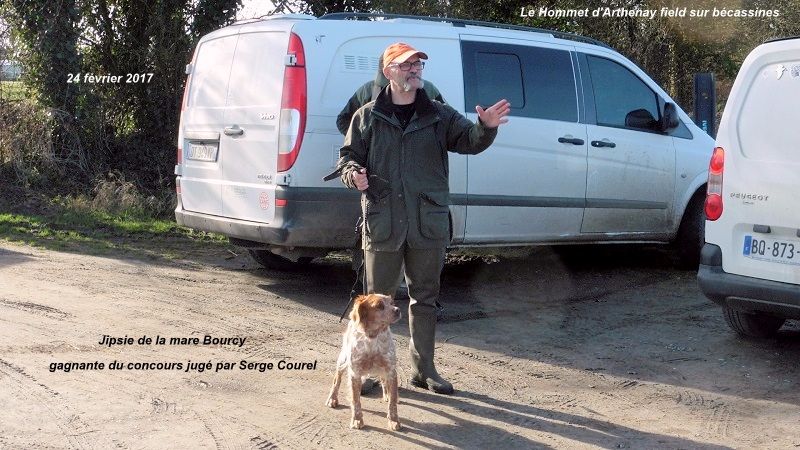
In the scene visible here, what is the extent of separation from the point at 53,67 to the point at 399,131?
9.03 metres

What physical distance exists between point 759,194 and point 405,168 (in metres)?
2.37

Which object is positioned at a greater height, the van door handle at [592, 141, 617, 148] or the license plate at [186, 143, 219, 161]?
the van door handle at [592, 141, 617, 148]

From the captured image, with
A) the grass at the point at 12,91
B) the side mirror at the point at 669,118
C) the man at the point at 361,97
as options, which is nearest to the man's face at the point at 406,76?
the man at the point at 361,97

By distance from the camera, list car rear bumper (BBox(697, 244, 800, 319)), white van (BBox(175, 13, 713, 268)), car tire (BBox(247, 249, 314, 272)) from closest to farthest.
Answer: car rear bumper (BBox(697, 244, 800, 319)), white van (BBox(175, 13, 713, 268)), car tire (BBox(247, 249, 314, 272))

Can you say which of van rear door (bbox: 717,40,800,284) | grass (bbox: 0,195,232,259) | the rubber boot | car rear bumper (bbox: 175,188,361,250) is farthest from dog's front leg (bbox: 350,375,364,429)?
grass (bbox: 0,195,232,259)

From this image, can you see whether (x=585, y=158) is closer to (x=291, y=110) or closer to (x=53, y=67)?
(x=291, y=110)

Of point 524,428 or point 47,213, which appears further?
point 47,213

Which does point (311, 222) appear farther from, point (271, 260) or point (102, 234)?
point (102, 234)

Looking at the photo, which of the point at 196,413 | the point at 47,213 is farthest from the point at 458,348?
the point at 47,213

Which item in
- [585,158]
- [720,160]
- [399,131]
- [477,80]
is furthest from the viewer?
[585,158]

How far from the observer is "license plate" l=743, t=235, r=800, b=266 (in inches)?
234

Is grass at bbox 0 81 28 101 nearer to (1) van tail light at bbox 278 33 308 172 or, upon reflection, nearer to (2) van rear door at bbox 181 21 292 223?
(2) van rear door at bbox 181 21 292 223

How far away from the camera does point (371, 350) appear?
503 cm

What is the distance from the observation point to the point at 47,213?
1169 centimetres
